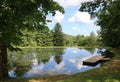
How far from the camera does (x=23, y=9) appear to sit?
11.6 metres

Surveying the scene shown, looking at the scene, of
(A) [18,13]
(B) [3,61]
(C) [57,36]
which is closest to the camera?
(A) [18,13]

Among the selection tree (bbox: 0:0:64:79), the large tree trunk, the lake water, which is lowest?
the lake water

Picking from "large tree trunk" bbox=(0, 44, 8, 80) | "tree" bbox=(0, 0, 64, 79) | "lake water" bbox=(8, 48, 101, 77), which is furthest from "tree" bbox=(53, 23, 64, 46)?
"tree" bbox=(0, 0, 64, 79)

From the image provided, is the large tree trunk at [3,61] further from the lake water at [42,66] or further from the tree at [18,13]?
the lake water at [42,66]

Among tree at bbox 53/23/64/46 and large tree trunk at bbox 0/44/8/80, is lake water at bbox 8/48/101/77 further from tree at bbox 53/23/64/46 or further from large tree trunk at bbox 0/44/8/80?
tree at bbox 53/23/64/46

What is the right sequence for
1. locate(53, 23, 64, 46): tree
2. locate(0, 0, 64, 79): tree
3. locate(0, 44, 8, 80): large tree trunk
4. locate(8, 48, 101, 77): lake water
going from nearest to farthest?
locate(0, 0, 64, 79): tree, locate(0, 44, 8, 80): large tree trunk, locate(8, 48, 101, 77): lake water, locate(53, 23, 64, 46): tree

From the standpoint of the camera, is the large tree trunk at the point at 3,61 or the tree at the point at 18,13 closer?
the tree at the point at 18,13

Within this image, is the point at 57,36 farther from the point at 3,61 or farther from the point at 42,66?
the point at 3,61

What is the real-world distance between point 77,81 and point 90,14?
334 inches

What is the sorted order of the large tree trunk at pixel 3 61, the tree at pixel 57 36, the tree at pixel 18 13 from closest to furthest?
the tree at pixel 18 13 < the large tree trunk at pixel 3 61 < the tree at pixel 57 36

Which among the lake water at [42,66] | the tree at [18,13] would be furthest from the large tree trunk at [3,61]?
the lake water at [42,66]

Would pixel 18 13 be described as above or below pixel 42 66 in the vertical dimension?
above

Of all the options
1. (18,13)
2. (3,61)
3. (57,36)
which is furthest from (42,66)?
(57,36)

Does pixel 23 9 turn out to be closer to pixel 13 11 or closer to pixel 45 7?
pixel 13 11
